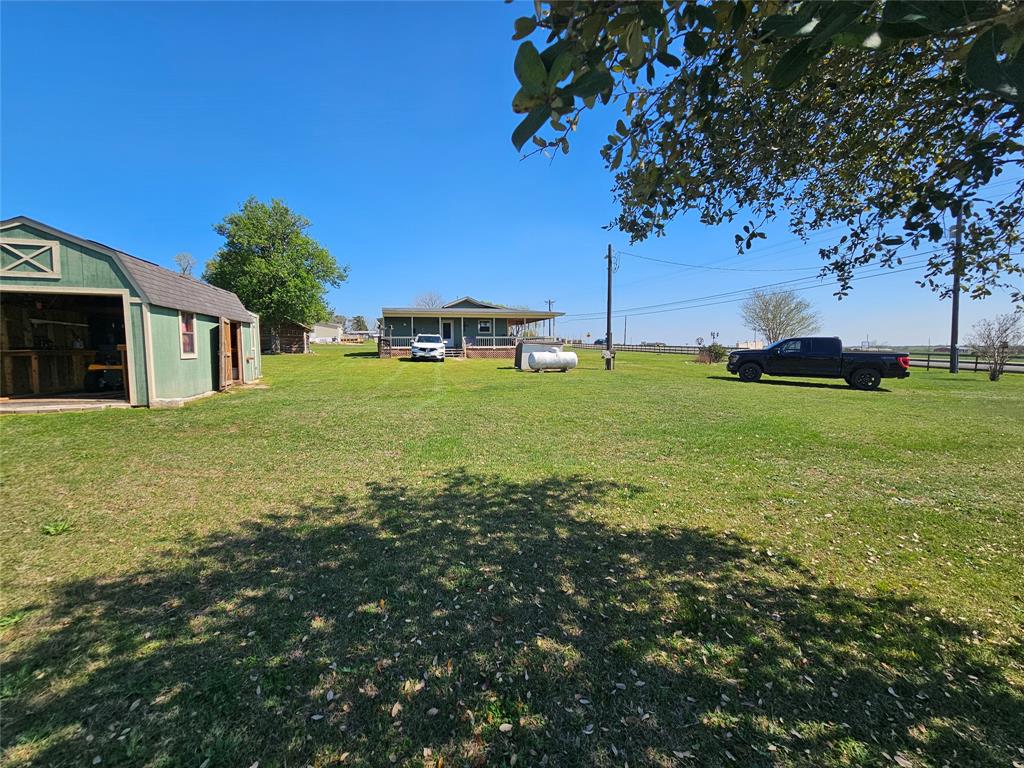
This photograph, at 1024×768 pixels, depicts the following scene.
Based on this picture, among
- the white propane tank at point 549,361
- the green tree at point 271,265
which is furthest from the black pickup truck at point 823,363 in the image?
the green tree at point 271,265

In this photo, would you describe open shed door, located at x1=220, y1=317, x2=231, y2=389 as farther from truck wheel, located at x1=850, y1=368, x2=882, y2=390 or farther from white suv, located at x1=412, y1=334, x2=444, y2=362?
truck wheel, located at x1=850, y1=368, x2=882, y2=390

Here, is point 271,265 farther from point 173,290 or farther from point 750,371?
point 750,371

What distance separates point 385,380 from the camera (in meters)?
15.5

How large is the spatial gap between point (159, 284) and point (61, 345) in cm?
450

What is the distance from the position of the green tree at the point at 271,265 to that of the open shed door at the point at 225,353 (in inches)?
832

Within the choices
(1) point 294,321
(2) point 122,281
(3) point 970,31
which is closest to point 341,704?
(3) point 970,31

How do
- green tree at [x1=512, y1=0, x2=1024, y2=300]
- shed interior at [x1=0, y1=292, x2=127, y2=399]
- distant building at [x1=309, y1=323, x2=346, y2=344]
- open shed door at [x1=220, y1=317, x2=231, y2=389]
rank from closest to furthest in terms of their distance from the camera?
green tree at [x1=512, y1=0, x2=1024, y2=300] → shed interior at [x1=0, y1=292, x2=127, y2=399] → open shed door at [x1=220, y1=317, x2=231, y2=389] → distant building at [x1=309, y1=323, x2=346, y2=344]

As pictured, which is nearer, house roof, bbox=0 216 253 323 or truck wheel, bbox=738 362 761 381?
house roof, bbox=0 216 253 323

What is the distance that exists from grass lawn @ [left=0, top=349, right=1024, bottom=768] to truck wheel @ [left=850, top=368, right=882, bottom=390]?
1100cm

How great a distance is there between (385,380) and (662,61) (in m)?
14.7

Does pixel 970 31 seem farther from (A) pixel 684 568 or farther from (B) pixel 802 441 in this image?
(B) pixel 802 441

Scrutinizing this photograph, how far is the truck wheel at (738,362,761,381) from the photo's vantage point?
17297 mm

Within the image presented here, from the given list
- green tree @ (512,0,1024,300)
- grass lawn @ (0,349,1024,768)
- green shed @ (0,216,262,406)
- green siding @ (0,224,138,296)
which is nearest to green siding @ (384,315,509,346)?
green shed @ (0,216,262,406)

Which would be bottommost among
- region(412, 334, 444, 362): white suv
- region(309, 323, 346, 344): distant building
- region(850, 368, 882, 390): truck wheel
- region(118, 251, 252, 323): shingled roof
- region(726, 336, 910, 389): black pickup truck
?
region(850, 368, 882, 390): truck wheel
